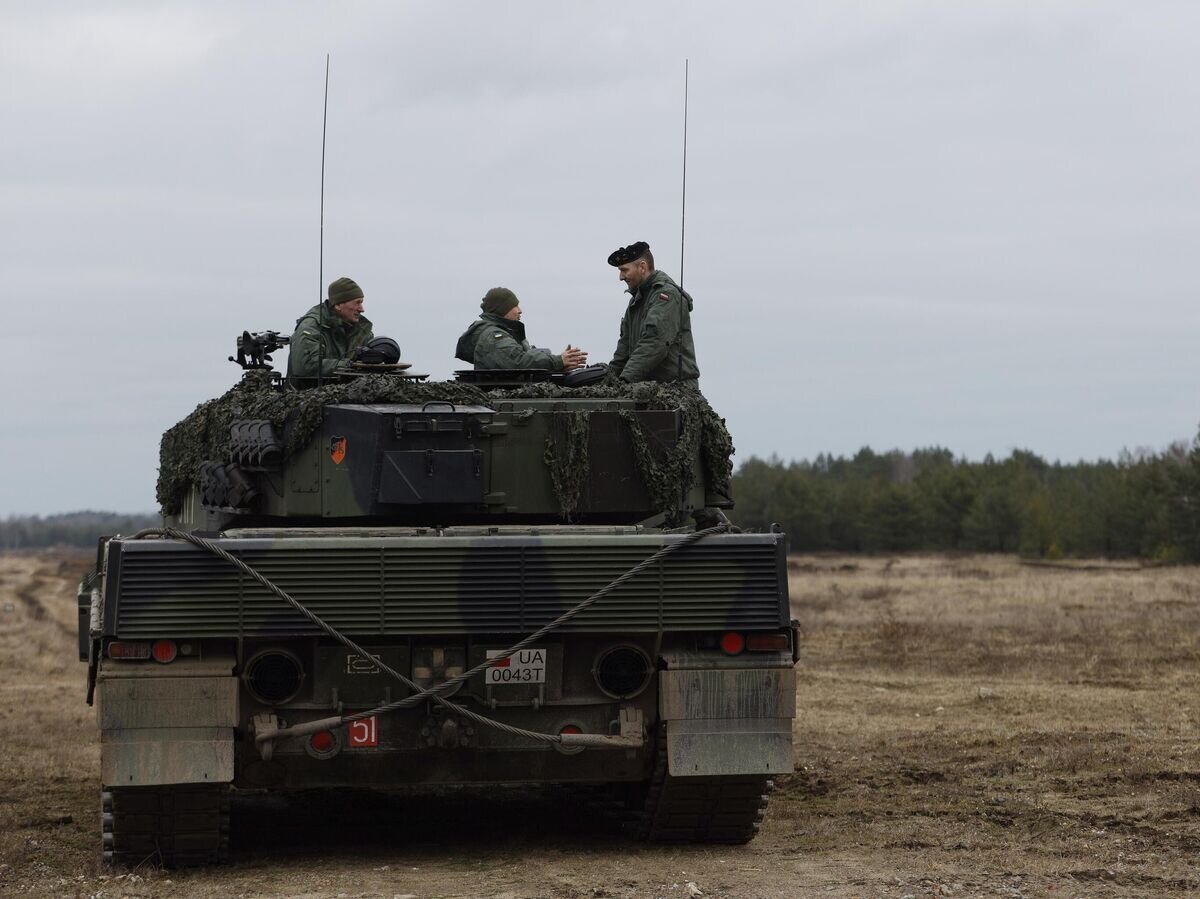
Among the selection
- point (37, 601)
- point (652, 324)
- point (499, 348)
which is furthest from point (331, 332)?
point (37, 601)

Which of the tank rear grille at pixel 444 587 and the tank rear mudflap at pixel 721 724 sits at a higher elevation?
the tank rear grille at pixel 444 587

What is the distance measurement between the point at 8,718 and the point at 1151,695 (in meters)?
9.80

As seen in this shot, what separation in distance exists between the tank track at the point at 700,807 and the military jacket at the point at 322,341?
3.12m

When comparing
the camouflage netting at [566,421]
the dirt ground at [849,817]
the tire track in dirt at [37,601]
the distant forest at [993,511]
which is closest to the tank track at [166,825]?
the dirt ground at [849,817]

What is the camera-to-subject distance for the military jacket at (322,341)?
11.0 meters

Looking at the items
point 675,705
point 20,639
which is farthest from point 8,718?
point 20,639

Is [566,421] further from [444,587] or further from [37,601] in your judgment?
[37,601]

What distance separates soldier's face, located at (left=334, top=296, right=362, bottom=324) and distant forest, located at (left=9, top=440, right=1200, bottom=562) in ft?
193

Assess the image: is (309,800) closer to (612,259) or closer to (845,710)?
(612,259)

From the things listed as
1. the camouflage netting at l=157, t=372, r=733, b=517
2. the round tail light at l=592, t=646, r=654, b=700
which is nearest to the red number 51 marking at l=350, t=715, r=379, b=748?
the round tail light at l=592, t=646, r=654, b=700

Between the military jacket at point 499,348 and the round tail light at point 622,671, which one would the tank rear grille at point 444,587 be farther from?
the military jacket at point 499,348

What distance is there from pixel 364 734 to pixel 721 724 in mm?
1639

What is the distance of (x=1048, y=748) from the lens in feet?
42.0

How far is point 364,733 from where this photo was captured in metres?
8.62
